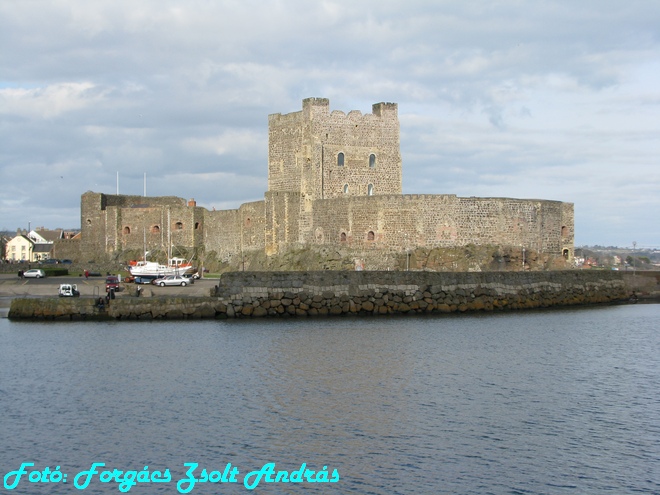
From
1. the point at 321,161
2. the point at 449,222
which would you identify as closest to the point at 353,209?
the point at 321,161

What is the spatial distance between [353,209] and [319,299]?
448 inches

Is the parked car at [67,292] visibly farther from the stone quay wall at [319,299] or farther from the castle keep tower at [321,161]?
the castle keep tower at [321,161]

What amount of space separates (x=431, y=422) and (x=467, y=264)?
2445 cm

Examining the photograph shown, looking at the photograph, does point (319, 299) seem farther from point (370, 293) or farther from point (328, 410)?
point (328, 410)

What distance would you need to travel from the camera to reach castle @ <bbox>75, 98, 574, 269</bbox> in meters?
43.6

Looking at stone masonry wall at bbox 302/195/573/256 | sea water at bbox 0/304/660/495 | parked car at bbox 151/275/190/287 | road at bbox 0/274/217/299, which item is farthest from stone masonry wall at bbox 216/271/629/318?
parked car at bbox 151/275/190/287

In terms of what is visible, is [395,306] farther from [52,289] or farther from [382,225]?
[52,289]

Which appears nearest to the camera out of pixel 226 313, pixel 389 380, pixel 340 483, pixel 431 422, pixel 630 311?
pixel 340 483

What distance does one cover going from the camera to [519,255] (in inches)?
1705

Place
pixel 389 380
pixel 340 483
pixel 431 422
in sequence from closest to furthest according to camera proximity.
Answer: pixel 340 483
pixel 431 422
pixel 389 380

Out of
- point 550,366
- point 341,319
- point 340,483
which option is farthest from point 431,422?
point 341,319

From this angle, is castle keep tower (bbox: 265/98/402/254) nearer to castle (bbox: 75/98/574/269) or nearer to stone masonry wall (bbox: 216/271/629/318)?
castle (bbox: 75/98/574/269)

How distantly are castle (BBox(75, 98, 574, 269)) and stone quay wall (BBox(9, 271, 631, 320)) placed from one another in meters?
5.50

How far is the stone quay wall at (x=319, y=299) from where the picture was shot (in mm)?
33125
